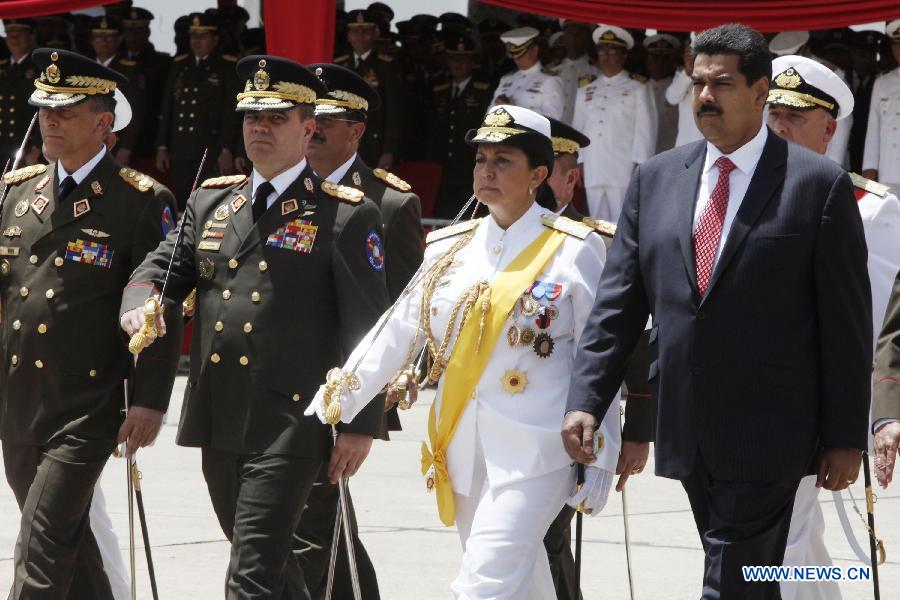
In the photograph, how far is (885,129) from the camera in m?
12.8

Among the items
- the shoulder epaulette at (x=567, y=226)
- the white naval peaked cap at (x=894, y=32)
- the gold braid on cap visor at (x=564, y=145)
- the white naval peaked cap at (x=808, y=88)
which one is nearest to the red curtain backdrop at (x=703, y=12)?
the white naval peaked cap at (x=894, y=32)

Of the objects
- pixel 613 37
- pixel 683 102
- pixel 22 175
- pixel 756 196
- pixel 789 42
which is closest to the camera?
pixel 756 196

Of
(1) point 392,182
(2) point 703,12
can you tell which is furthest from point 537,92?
(1) point 392,182

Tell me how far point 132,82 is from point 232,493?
10.7 meters

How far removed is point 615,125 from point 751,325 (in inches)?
384

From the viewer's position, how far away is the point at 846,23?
A: 37.2ft

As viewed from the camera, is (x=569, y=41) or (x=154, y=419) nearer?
(x=154, y=419)

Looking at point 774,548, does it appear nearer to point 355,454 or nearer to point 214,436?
point 355,454

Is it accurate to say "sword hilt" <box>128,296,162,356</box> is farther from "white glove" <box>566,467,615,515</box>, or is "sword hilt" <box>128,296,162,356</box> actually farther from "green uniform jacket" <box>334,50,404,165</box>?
"green uniform jacket" <box>334,50,404,165</box>

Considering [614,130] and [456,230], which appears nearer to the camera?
[456,230]

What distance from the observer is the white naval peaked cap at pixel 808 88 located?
555cm

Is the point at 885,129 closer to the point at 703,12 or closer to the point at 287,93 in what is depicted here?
the point at 703,12

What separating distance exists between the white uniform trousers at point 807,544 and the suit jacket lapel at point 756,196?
1266mm

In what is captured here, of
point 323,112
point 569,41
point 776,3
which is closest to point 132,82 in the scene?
point 569,41
